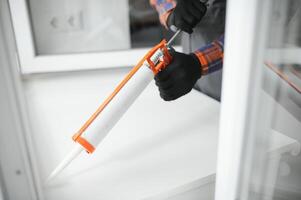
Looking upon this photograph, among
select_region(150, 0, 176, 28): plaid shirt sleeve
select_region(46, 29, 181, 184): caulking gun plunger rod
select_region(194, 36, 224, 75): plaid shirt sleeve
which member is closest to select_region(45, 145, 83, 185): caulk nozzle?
select_region(46, 29, 181, 184): caulking gun plunger rod

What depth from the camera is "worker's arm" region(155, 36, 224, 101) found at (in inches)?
19.7

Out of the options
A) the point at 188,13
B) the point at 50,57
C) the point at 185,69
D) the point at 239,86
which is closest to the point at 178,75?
the point at 185,69

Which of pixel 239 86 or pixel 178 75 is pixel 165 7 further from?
pixel 239 86

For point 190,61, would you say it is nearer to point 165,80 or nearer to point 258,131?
point 165,80

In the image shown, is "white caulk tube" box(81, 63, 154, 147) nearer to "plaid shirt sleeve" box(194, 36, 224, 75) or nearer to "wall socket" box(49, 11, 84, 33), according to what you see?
"plaid shirt sleeve" box(194, 36, 224, 75)

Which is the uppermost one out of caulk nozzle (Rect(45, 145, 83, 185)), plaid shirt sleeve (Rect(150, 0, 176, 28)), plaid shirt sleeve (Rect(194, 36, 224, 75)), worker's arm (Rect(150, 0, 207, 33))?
plaid shirt sleeve (Rect(150, 0, 176, 28))

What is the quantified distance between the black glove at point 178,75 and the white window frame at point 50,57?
366mm

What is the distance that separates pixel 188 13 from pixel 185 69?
0.11 meters

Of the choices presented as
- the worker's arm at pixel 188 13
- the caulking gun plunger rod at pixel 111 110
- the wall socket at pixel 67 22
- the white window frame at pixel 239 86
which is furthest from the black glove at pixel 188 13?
the wall socket at pixel 67 22

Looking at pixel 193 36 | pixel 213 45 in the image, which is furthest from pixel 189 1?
pixel 193 36

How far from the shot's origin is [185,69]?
0.51 metres

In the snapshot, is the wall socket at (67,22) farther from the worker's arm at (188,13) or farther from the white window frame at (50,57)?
the worker's arm at (188,13)

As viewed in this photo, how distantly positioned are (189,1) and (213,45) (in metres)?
0.11

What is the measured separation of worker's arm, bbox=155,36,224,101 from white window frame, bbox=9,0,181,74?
0.36m
